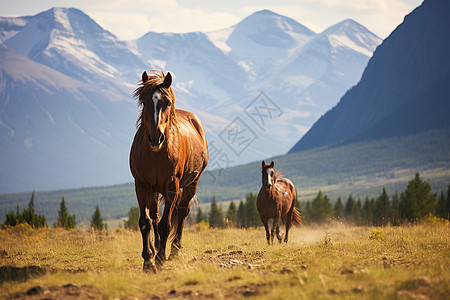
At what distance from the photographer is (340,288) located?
25.2ft

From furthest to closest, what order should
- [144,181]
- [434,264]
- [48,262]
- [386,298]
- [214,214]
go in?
[214,214]
[48,262]
[144,181]
[434,264]
[386,298]

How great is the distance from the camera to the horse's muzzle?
937cm

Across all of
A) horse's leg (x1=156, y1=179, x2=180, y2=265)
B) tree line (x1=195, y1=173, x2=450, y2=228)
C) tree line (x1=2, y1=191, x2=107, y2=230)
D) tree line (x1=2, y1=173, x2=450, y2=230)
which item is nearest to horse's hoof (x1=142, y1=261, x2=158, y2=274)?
horse's leg (x1=156, y1=179, x2=180, y2=265)

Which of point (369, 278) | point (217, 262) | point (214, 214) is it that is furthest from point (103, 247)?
point (214, 214)

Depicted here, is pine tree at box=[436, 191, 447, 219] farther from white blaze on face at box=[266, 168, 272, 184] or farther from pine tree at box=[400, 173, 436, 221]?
white blaze on face at box=[266, 168, 272, 184]

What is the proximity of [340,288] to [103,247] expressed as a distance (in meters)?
9.31

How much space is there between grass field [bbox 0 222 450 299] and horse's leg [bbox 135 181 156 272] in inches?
13.2

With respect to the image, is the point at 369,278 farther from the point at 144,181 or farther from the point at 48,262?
the point at 48,262

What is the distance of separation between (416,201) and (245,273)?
2348 inches

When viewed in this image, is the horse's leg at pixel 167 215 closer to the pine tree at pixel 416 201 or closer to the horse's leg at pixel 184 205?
the horse's leg at pixel 184 205

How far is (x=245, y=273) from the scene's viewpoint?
364 inches

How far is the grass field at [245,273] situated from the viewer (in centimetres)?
770

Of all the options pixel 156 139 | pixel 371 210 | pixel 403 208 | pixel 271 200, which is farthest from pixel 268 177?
pixel 371 210

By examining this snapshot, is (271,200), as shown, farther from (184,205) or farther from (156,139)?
(156,139)
